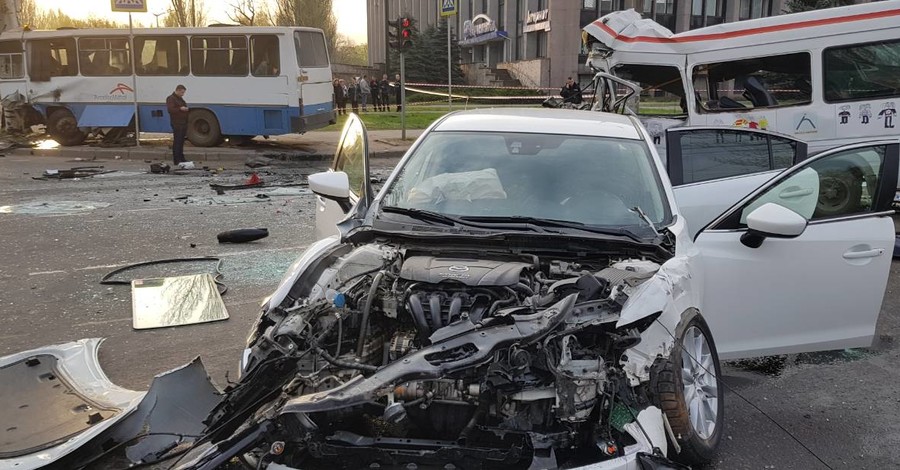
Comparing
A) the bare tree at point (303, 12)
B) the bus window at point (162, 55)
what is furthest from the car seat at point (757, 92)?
the bare tree at point (303, 12)

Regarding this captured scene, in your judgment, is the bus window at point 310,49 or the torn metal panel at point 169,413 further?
the bus window at point 310,49

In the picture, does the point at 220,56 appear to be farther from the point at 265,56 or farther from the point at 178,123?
the point at 178,123

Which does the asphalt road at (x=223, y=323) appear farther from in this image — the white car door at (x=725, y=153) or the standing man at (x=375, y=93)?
the standing man at (x=375, y=93)

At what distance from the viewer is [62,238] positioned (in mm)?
8570

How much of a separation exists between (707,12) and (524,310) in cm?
4548

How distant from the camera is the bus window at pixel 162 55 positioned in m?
18.8

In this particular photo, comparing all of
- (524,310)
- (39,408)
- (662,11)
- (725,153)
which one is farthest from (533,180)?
(662,11)

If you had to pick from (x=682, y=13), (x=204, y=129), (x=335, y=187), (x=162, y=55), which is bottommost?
(x=335, y=187)

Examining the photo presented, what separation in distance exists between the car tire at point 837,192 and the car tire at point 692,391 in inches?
57.5

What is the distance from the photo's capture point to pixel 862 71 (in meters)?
10.1

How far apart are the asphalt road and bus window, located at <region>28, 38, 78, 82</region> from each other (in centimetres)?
928

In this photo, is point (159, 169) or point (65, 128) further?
point (65, 128)

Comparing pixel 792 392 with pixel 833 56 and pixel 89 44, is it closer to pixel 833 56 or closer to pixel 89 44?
pixel 833 56

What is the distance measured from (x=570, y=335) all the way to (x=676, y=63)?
31.7 ft
